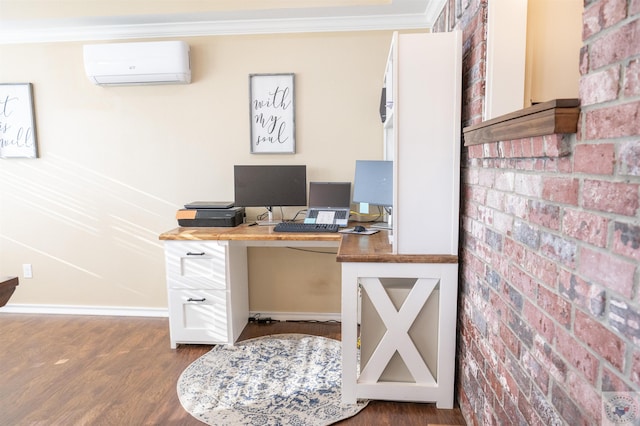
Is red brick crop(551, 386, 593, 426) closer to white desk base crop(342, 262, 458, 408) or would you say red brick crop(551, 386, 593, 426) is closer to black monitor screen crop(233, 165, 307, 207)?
white desk base crop(342, 262, 458, 408)

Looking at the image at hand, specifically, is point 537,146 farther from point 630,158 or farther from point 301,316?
point 301,316

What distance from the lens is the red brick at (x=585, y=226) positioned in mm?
807

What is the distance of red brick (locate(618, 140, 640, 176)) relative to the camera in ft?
2.34

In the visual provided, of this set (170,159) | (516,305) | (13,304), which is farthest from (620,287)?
(13,304)

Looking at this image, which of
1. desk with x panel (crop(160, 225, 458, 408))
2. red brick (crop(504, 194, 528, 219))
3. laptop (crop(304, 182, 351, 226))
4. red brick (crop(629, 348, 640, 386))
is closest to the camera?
red brick (crop(629, 348, 640, 386))

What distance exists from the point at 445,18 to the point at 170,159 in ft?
6.98

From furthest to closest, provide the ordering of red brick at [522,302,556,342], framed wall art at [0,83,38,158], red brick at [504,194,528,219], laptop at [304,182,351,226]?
framed wall art at [0,83,38,158], laptop at [304,182,351,226], red brick at [504,194,528,219], red brick at [522,302,556,342]

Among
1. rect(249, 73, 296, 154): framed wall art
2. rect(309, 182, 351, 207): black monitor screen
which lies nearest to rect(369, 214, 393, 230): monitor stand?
rect(309, 182, 351, 207): black monitor screen

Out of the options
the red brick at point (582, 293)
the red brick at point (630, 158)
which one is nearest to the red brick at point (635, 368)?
the red brick at point (582, 293)

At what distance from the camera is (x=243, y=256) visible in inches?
116

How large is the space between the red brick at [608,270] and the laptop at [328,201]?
1.91 meters

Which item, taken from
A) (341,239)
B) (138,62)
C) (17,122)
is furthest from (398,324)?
(17,122)

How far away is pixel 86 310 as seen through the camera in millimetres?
3254

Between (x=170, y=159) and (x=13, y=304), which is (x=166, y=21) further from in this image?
(x=13, y=304)
